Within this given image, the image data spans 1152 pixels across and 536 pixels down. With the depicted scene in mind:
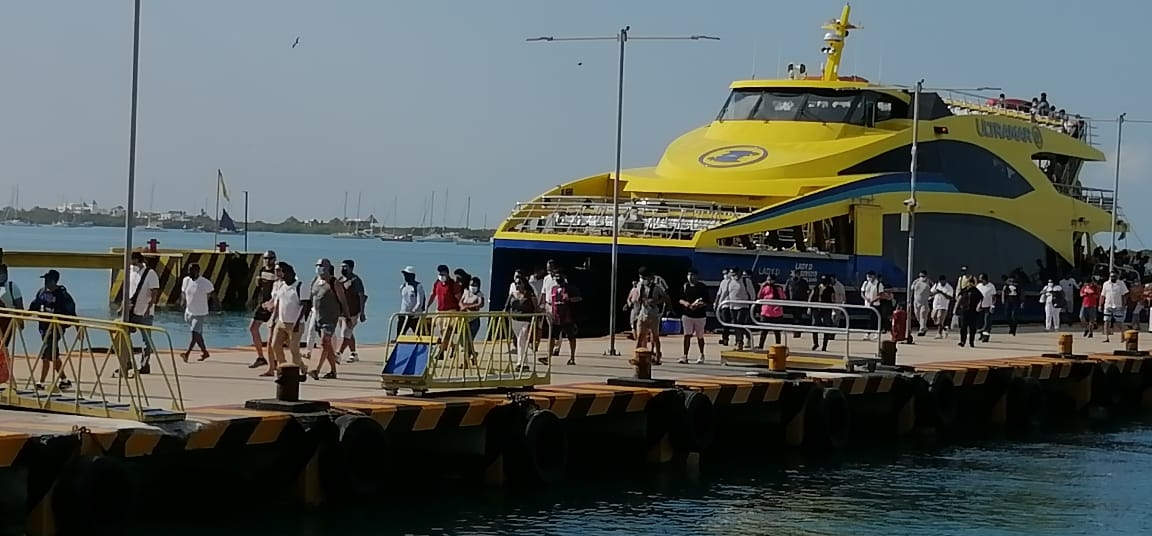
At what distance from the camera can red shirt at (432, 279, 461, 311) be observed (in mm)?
25062

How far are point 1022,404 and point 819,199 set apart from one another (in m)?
7.84

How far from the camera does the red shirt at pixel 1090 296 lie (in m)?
36.7

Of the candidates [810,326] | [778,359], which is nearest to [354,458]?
[778,359]

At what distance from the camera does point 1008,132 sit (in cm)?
4078

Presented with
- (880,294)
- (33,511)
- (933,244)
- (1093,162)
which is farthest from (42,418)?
(1093,162)

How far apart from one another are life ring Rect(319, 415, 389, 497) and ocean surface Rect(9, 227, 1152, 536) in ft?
0.70

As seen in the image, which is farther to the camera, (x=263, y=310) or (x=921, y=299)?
(x=921, y=299)

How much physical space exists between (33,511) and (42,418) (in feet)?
4.61

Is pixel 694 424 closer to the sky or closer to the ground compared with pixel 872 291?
closer to the ground

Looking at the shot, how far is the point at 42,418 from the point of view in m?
15.3

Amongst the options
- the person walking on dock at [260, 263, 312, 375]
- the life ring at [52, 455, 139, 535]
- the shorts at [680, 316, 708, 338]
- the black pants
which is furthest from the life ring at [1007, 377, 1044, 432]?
the life ring at [52, 455, 139, 535]

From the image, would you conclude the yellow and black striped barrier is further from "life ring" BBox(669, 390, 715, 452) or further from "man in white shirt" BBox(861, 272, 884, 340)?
"life ring" BBox(669, 390, 715, 452)

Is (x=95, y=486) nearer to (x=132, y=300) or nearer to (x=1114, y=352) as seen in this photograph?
(x=132, y=300)

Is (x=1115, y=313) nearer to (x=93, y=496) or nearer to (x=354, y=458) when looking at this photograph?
(x=354, y=458)
